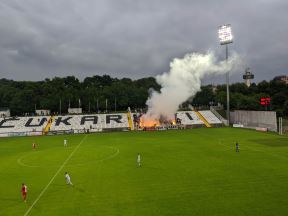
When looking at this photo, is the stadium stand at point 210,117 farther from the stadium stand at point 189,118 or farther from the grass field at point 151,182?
the grass field at point 151,182

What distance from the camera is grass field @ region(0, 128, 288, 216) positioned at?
71.7ft

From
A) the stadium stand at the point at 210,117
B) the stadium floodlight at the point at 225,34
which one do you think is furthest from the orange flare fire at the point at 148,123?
the stadium floodlight at the point at 225,34

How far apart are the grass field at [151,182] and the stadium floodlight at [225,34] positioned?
42.1 meters

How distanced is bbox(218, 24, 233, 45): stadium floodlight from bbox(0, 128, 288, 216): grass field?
138ft

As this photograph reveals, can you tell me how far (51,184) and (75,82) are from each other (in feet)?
399

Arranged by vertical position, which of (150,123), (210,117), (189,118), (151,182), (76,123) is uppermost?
(210,117)

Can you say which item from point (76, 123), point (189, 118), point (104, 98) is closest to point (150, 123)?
point (189, 118)

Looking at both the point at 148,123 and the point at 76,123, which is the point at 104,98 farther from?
the point at 148,123

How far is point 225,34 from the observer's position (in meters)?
81.9

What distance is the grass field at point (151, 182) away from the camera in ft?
71.7

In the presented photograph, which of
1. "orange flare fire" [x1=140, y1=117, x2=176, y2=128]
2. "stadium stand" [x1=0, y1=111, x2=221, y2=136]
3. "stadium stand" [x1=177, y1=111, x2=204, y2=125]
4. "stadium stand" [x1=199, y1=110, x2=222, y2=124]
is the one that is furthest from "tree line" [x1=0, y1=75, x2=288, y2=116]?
"orange flare fire" [x1=140, y1=117, x2=176, y2=128]

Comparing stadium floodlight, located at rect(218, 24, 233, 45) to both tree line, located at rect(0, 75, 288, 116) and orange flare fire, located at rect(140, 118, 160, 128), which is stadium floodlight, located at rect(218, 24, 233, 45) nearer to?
orange flare fire, located at rect(140, 118, 160, 128)

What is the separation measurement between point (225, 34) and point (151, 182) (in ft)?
209

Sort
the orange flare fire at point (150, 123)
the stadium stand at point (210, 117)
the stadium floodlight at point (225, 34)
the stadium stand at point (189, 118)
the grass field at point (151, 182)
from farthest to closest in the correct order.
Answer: the stadium stand at point (210, 117) < the orange flare fire at point (150, 123) < the stadium stand at point (189, 118) < the stadium floodlight at point (225, 34) < the grass field at point (151, 182)
